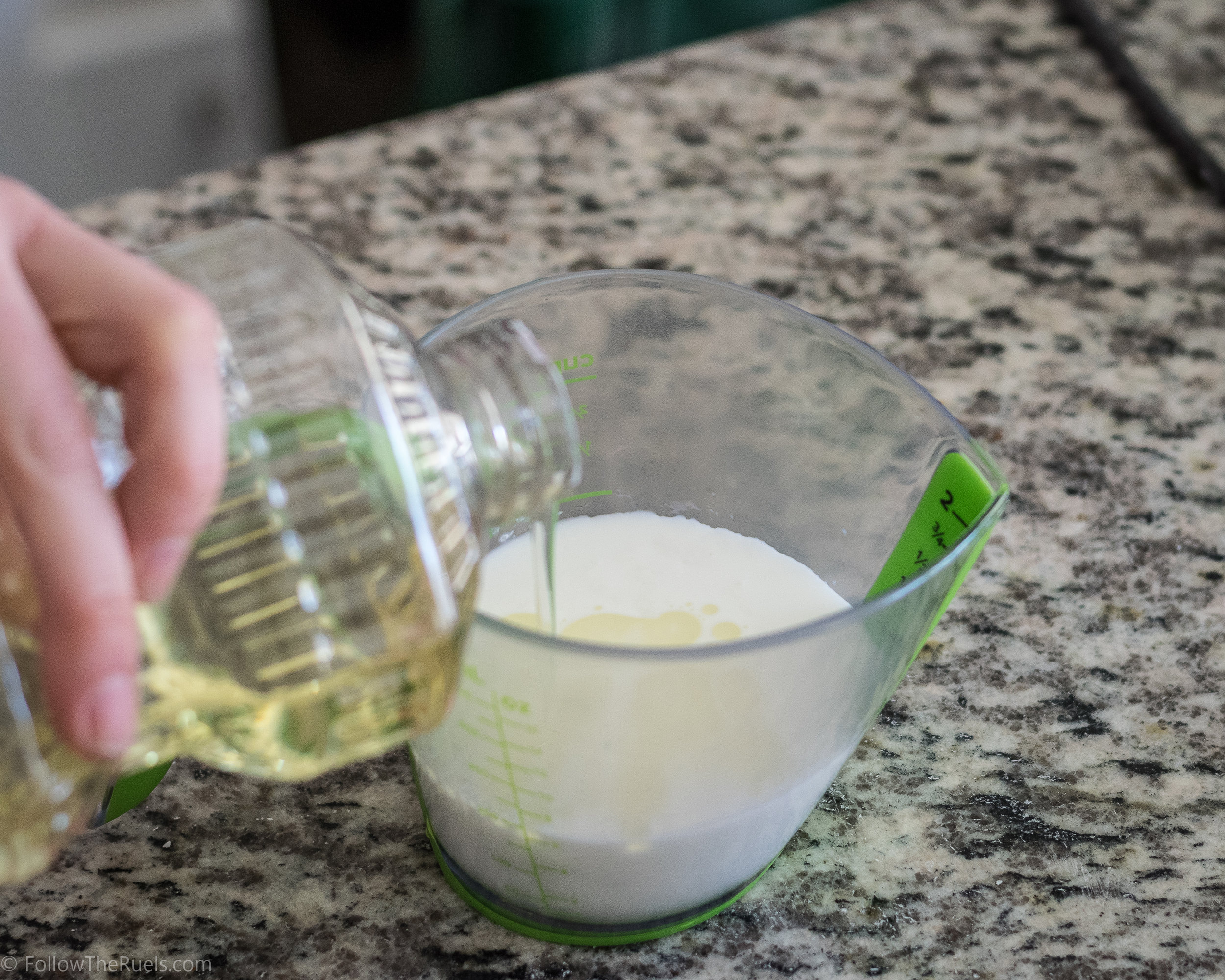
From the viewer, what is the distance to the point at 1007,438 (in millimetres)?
910

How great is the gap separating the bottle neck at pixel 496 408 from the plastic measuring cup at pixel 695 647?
0.06m

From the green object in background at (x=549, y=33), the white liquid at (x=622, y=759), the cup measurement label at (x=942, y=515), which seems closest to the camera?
the white liquid at (x=622, y=759)

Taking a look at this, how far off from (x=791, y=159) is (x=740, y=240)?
16 cm

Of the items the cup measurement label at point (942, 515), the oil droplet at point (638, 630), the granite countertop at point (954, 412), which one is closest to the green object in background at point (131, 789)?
the granite countertop at point (954, 412)

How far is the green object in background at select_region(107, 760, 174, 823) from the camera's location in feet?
2.01

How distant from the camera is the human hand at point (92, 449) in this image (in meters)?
0.37

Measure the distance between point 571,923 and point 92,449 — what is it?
0.36 m

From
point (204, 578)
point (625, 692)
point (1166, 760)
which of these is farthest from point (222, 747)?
point (1166, 760)

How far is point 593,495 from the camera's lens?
0.77 m

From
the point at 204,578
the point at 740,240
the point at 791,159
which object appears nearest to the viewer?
the point at 204,578

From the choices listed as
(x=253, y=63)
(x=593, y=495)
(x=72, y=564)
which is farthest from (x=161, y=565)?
(x=253, y=63)

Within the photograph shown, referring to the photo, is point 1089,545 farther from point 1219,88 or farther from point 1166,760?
point 1219,88

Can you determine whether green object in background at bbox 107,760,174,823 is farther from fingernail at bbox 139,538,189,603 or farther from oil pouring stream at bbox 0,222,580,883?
fingernail at bbox 139,538,189,603

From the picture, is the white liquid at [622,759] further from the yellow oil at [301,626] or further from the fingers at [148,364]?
the fingers at [148,364]
